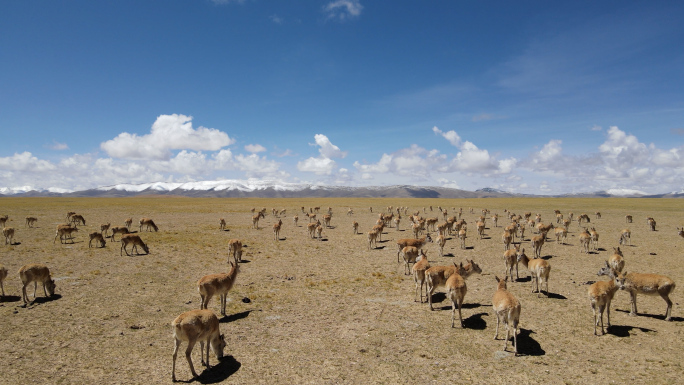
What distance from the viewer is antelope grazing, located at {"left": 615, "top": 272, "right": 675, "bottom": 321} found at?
12.9 metres

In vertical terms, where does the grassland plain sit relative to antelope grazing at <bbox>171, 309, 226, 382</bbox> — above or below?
below

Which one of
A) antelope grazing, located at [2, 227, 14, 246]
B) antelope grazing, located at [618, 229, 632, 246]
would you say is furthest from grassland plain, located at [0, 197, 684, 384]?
antelope grazing, located at [2, 227, 14, 246]

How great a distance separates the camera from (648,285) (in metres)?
13.2

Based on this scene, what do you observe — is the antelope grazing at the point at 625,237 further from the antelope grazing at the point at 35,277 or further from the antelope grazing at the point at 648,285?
the antelope grazing at the point at 35,277

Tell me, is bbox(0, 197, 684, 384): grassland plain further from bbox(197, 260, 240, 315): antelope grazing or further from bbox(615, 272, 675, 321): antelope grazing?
bbox(197, 260, 240, 315): antelope grazing

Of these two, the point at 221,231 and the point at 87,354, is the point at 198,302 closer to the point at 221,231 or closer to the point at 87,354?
the point at 87,354

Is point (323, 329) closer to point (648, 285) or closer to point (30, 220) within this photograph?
point (648, 285)

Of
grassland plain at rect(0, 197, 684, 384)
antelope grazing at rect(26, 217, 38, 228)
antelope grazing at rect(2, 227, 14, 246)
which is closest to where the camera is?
grassland plain at rect(0, 197, 684, 384)

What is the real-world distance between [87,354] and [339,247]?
21.5 meters

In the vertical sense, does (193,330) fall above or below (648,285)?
below

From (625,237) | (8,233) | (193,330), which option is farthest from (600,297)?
(8,233)

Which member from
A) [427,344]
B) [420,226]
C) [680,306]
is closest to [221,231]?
[420,226]

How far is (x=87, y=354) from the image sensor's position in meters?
10.4

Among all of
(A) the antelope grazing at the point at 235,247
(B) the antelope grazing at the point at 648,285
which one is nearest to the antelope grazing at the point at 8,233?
(A) the antelope grazing at the point at 235,247
